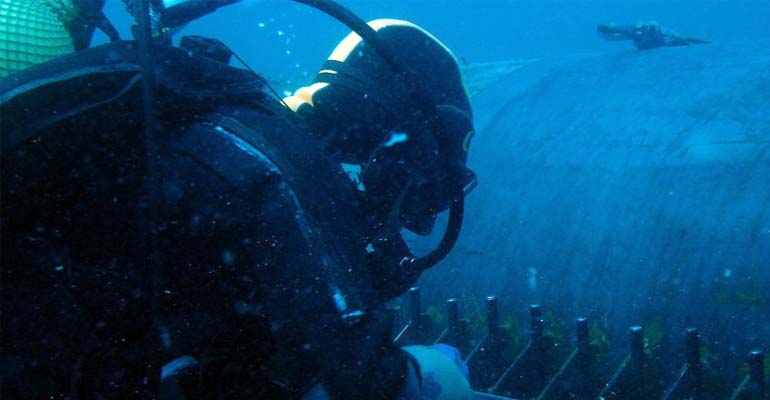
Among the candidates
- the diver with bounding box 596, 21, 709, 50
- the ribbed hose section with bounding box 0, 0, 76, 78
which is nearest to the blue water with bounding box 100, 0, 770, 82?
the diver with bounding box 596, 21, 709, 50

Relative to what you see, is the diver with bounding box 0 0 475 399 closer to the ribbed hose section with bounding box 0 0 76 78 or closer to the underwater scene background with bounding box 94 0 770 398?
the ribbed hose section with bounding box 0 0 76 78

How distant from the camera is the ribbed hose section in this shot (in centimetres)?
129

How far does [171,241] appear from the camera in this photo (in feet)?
3.93

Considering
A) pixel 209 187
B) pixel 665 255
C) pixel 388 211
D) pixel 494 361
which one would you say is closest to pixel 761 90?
pixel 665 255

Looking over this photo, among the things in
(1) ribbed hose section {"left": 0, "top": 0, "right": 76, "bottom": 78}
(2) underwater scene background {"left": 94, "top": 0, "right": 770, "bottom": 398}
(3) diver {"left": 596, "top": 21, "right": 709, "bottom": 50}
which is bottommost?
(2) underwater scene background {"left": 94, "top": 0, "right": 770, "bottom": 398}

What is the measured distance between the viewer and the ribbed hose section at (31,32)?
4.23 feet

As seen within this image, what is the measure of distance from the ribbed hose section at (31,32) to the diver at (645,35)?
4.72 meters

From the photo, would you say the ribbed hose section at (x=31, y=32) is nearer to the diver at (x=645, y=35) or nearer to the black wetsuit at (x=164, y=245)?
the black wetsuit at (x=164, y=245)

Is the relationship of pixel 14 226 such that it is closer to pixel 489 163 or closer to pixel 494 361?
pixel 494 361

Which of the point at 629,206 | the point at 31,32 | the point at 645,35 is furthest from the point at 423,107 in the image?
the point at 645,35

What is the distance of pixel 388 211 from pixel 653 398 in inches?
66.9

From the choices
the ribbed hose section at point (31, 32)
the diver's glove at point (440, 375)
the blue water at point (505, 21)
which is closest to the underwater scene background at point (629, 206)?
the diver's glove at point (440, 375)

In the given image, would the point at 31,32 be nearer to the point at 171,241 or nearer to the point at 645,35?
the point at 171,241

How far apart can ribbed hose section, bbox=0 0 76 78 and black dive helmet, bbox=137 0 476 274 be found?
0.21 meters
